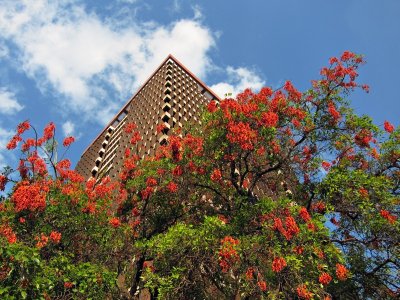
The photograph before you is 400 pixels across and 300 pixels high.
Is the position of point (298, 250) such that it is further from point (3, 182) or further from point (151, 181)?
point (3, 182)

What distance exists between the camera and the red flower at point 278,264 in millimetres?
10187

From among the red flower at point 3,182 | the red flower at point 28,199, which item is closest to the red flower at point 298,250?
the red flower at point 28,199

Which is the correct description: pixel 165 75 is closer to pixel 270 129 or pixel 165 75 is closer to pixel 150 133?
pixel 150 133

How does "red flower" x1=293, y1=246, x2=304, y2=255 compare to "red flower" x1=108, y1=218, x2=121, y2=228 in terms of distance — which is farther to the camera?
"red flower" x1=108, y1=218, x2=121, y2=228

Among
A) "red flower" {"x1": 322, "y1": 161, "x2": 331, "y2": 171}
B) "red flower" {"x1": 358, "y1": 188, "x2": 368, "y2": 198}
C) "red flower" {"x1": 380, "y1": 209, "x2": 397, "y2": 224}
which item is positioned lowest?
"red flower" {"x1": 380, "y1": 209, "x2": 397, "y2": 224}

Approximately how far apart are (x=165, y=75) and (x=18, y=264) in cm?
4427

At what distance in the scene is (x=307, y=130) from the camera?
14.7 metres

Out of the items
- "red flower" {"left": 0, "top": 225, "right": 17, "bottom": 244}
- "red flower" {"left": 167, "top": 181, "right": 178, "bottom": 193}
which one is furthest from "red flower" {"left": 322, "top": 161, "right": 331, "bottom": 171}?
"red flower" {"left": 0, "top": 225, "right": 17, "bottom": 244}

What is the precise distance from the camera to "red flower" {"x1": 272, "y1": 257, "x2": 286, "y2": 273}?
10187 mm

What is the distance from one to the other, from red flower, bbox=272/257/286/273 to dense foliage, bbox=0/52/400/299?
0.04 metres

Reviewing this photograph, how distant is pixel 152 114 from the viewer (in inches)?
1719

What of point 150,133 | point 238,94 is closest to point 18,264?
point 238,94

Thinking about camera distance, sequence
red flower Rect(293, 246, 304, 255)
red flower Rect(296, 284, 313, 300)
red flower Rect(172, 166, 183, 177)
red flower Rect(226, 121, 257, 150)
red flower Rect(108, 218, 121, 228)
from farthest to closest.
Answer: red flower Rect(108, 218, 121, 228), red flower Rect(172, 166, 183, 177), red flower Rect(226, 121, 257, 150), red flower Rect(293, 246, 304, 255), red flower Rect(296, 284, 313, 300)

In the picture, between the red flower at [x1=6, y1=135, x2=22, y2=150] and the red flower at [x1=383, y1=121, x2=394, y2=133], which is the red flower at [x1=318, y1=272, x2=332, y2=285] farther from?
the red flower at [x1=6, y1=135, x2=22, y2=150]
